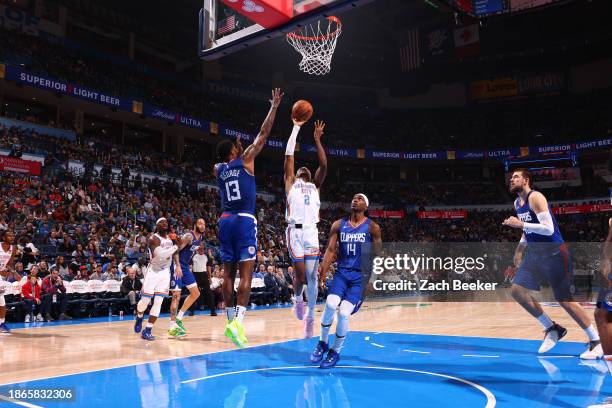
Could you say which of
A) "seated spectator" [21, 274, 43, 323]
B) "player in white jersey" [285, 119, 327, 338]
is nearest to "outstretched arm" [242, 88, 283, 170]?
"player in white jersey" [285, 119, 327, 338]

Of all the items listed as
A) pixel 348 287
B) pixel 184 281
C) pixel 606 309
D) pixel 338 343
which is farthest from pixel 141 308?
pixel 606 309

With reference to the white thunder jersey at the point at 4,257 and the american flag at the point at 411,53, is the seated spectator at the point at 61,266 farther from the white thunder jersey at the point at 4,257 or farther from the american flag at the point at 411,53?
the american flag at the point at 411,53

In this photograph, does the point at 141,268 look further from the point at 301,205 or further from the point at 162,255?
the point at 301,205

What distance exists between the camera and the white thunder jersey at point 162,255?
8102mm

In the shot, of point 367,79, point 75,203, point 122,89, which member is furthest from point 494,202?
point 75,203

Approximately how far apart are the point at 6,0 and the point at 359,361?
88.5 ft

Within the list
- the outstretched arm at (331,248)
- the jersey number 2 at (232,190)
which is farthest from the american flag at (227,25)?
the outstretched arm at (331,248)

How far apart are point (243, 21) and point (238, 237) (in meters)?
4.18

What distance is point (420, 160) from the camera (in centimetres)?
3741

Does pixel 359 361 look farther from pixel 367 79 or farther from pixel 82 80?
pixel 367 79

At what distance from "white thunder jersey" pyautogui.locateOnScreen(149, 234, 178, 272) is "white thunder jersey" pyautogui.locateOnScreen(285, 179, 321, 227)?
2453 millimetres

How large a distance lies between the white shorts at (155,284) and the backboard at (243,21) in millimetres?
3707

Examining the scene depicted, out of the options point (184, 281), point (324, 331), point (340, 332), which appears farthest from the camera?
point (184, 281)

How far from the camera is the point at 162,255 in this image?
8.12 m
